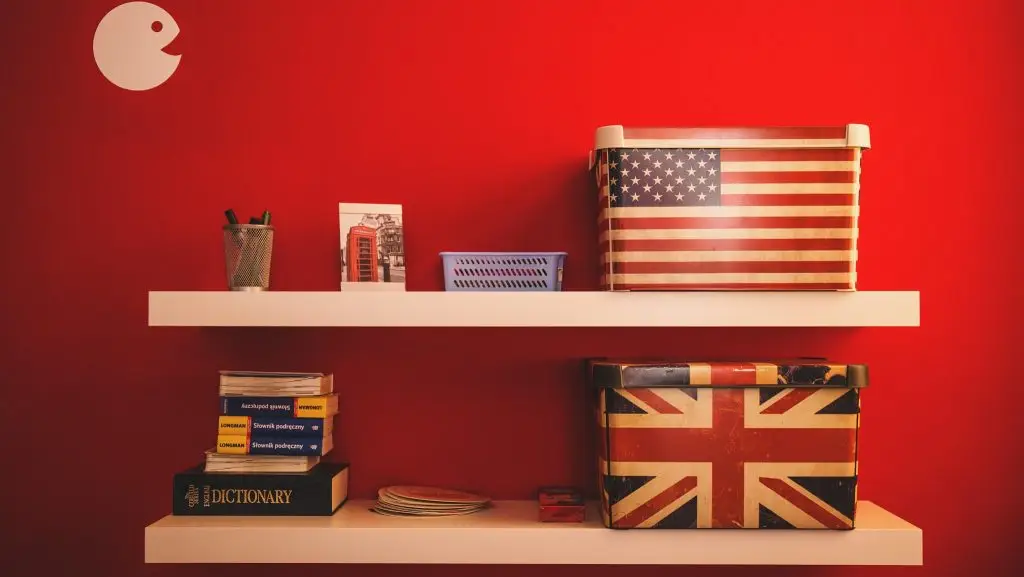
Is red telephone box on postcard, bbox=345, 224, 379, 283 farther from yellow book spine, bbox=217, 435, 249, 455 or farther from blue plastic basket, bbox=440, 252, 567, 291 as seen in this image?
yellow book spine, bbox=217, 435, 249, 455

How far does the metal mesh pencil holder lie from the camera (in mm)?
1679

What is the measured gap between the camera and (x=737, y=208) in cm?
155

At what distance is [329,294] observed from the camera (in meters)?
1.58

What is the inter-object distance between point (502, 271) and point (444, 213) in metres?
0.28

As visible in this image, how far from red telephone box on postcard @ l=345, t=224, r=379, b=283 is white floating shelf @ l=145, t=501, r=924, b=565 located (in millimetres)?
575

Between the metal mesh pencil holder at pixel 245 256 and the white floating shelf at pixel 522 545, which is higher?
the metal mesh pencil holder at pixel 245 256

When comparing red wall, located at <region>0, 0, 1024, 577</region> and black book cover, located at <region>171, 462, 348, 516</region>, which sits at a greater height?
red wall, located at <region>0, 0, 1024, 577</region>

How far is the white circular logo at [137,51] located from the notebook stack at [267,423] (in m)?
0.80

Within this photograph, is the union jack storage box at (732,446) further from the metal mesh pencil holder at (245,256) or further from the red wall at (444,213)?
the metal mesh pencil holder at (245,256)

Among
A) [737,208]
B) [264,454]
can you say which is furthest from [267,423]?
[737,208]

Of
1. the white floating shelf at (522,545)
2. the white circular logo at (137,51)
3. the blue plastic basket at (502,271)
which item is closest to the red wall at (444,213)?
the white circular logo at (137,51)

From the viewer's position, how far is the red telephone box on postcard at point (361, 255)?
1786 millimetres

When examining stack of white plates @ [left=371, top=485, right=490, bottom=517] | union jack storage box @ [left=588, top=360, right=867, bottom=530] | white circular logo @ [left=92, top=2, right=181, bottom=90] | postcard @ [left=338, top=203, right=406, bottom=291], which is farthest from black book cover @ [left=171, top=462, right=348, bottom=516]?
white circular logo @ [left=92, top=2, right=181, bottom=90]

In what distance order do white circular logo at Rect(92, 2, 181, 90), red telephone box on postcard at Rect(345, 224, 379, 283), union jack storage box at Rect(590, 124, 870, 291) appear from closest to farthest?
1. union jack storage box at Rect(590, 124, 870, 291)
2. red telephone box on postcard at Rect(345, 224, 379, 283)
3. white circular logo at Rect(92, 2, 181, 90)
